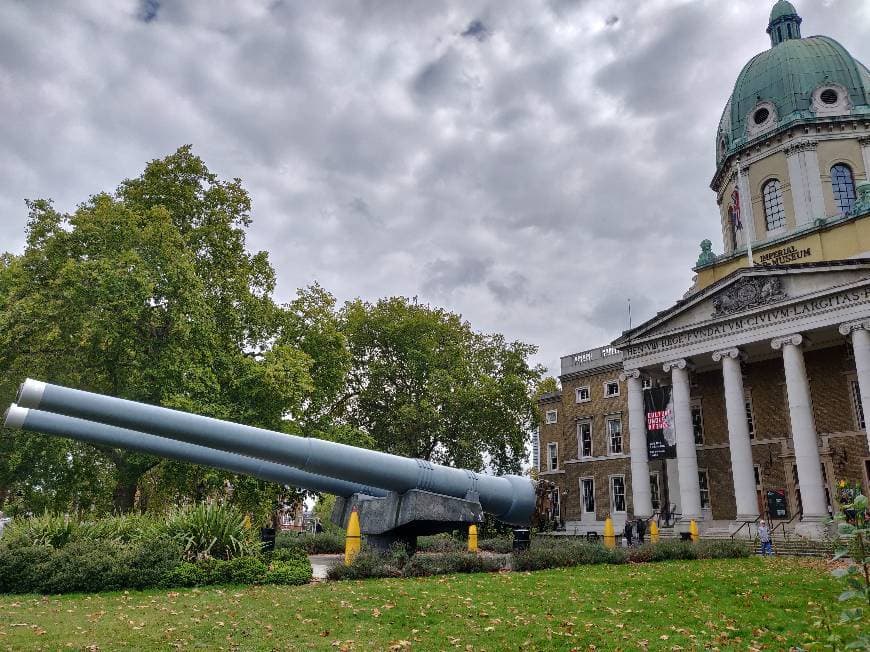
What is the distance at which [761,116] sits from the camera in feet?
Result: 123

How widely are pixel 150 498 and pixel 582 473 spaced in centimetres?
2468

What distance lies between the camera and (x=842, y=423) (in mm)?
29812

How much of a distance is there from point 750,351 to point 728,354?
220 centimetres

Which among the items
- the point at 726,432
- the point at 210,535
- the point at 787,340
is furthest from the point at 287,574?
→ the point at 726,432

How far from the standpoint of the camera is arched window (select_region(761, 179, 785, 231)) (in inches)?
Result: 1415

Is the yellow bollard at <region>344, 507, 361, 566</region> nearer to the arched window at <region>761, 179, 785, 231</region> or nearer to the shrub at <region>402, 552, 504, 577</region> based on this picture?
the shrub at <region>402, 552, 504, 577</region>

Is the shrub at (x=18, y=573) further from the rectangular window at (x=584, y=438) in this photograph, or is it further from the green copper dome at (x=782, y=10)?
the green copper dome at (x=782, y=10)

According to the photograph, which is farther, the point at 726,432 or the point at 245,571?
the point at 726,432

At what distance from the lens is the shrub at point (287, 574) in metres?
12.4

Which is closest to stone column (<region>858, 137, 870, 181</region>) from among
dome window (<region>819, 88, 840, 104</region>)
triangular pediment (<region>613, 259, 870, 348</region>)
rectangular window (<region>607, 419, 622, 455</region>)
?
dome window (<region>819, 88, 840, 104</region>)

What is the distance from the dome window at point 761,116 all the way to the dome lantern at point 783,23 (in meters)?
7.86

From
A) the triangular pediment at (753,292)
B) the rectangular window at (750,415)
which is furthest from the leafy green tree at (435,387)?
the rectangular window at (750,415)

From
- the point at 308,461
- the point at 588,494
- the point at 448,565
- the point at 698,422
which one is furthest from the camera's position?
the point at 588,494

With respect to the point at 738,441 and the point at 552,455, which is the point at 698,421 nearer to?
the point at 738,441
